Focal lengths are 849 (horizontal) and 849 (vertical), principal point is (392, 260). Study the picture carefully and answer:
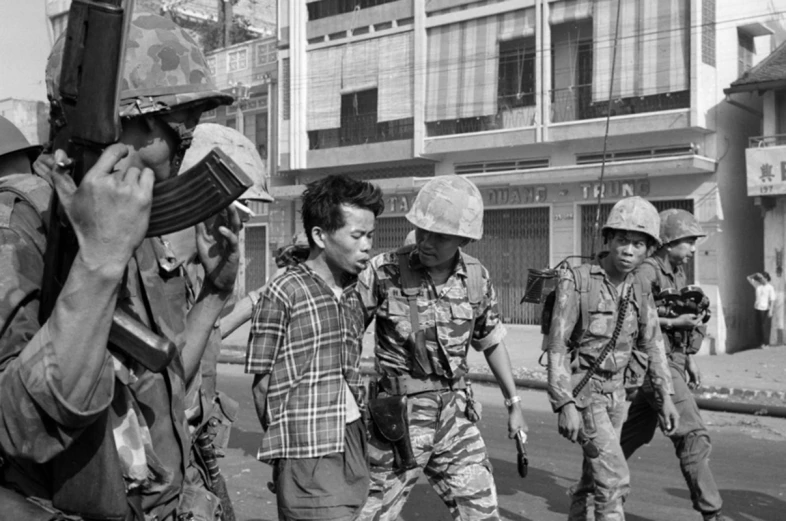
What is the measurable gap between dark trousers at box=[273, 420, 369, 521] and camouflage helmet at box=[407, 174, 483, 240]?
1.21 meters

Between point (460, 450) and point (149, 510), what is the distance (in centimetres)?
238

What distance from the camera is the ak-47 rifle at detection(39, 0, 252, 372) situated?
132cm

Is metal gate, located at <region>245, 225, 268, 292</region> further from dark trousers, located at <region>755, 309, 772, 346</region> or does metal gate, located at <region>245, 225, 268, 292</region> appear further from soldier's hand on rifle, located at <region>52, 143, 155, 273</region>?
soldier's hand on rifle, located at <region>52, 143, 155, 273</region>

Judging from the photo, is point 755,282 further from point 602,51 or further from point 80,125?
point 80,125

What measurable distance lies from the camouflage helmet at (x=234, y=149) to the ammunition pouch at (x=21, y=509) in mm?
2111

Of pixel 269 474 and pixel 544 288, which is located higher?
pixel 544 288

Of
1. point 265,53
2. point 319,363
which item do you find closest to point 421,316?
point 319,363

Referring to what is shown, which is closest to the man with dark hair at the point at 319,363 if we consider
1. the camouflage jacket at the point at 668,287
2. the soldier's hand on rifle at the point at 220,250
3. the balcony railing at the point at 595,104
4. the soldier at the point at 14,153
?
the soldier at the point at 14,153

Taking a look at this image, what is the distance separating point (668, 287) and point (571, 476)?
5.39 ft

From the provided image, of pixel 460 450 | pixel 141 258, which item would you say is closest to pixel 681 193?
pixel 460 450

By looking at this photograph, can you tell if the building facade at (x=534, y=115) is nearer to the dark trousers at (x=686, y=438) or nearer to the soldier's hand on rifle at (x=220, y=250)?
the dark trousers at (x=686, y=438)

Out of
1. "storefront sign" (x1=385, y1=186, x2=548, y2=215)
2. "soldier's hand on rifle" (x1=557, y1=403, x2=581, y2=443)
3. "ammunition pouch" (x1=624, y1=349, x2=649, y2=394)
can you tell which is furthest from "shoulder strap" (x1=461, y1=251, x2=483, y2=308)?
"storefront sign" (x1=385, y1=186, x2=548, y2=215)

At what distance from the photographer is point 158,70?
170cm

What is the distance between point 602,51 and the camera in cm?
1883
